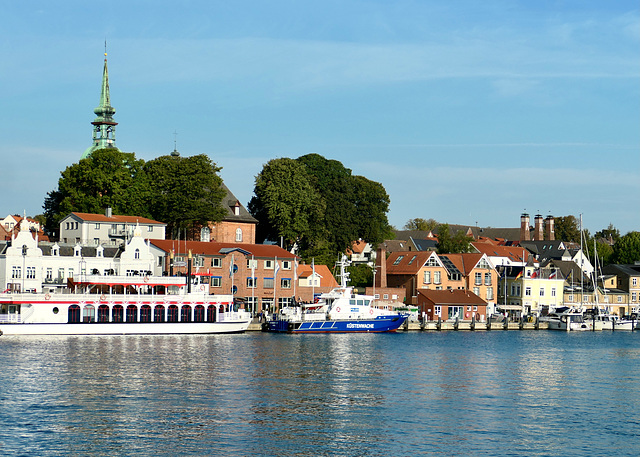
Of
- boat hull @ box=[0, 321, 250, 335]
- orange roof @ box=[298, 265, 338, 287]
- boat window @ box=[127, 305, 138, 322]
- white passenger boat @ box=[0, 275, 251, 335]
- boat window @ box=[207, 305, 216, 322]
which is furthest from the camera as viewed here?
orange roof @ box=[298, 265, 338, 287]

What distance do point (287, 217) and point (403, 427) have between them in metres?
79.2

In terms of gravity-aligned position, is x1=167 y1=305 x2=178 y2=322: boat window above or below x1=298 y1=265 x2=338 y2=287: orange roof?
below

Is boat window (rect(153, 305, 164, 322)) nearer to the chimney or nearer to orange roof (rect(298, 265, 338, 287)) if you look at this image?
orange roof (rect(298, 265, 338, 287))

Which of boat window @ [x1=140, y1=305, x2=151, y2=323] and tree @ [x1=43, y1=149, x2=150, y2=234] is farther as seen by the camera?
tree @ [x1=43, y1=149, x2=150, y2=234]

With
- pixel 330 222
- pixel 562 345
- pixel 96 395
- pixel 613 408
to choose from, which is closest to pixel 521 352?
pixel 562 345

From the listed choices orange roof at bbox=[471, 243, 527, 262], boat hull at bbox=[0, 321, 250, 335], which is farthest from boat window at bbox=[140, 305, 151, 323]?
orange roof at bbox=[471, 243, 527, 262]

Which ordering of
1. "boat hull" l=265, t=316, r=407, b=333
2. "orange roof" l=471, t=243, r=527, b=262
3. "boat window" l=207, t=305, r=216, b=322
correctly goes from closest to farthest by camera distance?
1. "boat window" l=207, t=305, r=216, b=322
2. "boat hull" l=265, t=316, r=407, b=333
3. "orange roof" l=471, t=243, r=527, b=262

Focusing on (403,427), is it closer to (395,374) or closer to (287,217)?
(395,374)

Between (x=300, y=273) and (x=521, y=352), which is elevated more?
(x=300, y=273)

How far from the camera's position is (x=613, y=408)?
46625 mm

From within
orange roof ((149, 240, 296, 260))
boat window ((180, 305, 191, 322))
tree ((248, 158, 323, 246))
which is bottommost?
boat window ((180, 305, 191, 322))

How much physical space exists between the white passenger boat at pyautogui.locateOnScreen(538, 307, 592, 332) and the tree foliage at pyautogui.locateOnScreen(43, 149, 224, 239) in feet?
145

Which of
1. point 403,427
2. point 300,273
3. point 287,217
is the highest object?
point 287,217

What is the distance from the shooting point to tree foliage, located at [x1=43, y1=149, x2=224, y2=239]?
367ft
